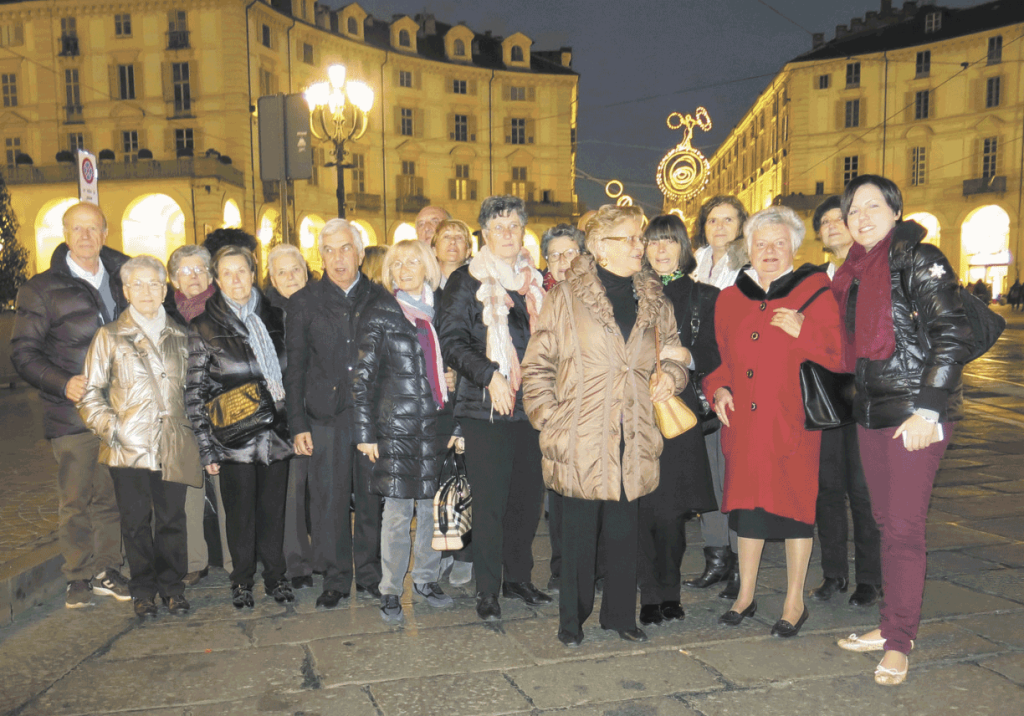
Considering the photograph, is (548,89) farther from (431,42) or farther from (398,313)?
(398,313)

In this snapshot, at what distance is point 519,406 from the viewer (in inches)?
165

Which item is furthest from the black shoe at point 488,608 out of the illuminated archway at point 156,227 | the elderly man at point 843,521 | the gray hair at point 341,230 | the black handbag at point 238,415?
the illuminated archway at point 156,227

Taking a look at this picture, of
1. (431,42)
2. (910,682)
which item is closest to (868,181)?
(910,682)

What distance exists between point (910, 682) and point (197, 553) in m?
3.94

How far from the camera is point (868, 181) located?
11.5 feet

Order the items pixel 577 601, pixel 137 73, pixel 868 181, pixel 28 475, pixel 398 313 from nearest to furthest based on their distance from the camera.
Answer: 1. pixel 868 181
2. pixel 577 601
3. pixel 398 313
4. pixel 28 475
5. pixel 137 73

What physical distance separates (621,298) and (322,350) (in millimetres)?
1875

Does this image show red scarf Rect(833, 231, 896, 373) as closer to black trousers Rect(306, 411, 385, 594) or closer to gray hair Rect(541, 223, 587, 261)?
gray hair Rect(541, 223, 587, 261)

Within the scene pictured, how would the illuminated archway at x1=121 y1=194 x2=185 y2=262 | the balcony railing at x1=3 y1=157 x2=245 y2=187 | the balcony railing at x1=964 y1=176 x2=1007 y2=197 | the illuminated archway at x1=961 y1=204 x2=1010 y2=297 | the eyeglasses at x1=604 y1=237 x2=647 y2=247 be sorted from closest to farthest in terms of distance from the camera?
the eyeglasses at x1=604 y1=237 x2=647 y2=247, the balcony railing at x1=3 y1=157 x2=245 y2=187, the illuminated archway at x1=121 y1=194 x2=185 y2=262, the illuminated archway at x1=961 y1=204 x2=1010 y2=297, the balcony railing at x1=964 y1=176 x2=1007 y2=197

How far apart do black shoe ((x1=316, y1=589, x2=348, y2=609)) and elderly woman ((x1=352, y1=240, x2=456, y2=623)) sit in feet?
1.08

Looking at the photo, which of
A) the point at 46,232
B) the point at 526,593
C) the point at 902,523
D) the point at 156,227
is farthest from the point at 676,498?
the point at 46,232

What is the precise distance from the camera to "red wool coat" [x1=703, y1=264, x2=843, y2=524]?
148 inches

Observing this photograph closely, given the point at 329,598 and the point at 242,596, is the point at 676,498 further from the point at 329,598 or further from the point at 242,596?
the point at 242,596

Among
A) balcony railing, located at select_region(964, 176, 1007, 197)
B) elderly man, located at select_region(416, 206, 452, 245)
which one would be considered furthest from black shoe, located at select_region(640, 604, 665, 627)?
balcony railing, located at select_region(964, 176, 1007, 197)
